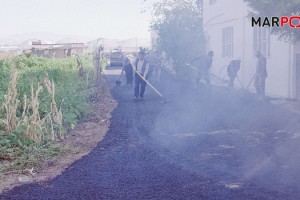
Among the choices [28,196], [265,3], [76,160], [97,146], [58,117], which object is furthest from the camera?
[265,3]

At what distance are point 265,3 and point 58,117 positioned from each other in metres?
5.01

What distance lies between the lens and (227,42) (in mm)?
20328

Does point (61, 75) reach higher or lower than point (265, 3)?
lower

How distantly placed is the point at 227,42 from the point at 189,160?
14.1 m

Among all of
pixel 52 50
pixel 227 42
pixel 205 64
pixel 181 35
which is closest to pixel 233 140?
pixel 205 64

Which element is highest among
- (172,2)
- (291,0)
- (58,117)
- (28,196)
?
(172,2)

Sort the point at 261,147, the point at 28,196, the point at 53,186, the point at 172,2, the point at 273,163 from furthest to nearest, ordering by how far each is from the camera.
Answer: the point at 172,2
the point at 261,147
the point at 273,163
the point at 53,186
the point at 28,196

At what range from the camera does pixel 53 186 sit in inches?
229

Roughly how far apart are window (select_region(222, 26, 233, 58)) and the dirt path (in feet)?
27.3

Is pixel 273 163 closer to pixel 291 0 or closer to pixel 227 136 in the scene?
pixel 227 136

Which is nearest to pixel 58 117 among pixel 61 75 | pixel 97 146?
pixel 97 146

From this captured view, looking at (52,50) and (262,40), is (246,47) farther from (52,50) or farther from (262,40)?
(52,50)

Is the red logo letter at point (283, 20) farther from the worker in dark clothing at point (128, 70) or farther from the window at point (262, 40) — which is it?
the worker in dark clothing at point (128, 70)

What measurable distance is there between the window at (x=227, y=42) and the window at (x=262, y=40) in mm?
2826
